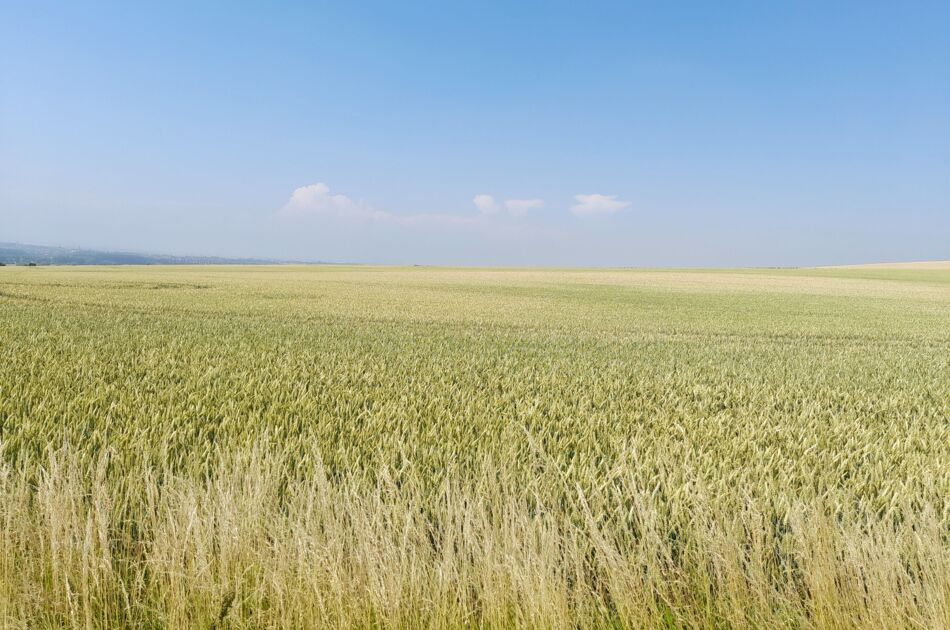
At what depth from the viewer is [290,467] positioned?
13.8 ft

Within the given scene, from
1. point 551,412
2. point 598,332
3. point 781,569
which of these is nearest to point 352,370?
point 551,412

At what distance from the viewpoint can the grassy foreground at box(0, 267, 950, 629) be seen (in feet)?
8.65

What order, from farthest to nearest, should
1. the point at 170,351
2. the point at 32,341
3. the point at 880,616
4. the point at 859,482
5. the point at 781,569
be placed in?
the point at 32,341, the point at 170,351, the point at 859,482, the point at 781,569, the point at 880,616

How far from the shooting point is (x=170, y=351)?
30.5 feet

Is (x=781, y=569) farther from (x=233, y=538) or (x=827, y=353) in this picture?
(x=827, y=353)

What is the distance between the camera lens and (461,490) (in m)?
3.75

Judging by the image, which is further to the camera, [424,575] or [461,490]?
→ [461,490]

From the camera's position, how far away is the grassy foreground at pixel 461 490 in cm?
264

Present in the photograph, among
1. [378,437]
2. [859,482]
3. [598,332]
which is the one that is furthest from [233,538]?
[598,332]

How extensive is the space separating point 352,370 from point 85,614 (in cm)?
570

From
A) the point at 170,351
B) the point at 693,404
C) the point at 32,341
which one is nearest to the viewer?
the point at 693,404

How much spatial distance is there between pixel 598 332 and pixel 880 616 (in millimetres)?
15201

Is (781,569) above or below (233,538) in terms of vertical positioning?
below

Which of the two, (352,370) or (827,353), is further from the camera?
(827,353)
